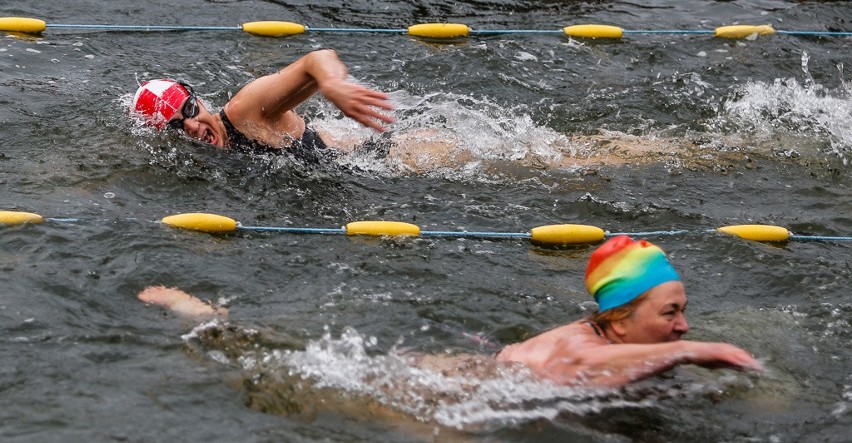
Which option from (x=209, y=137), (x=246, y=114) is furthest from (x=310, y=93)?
(x=209, y=137)

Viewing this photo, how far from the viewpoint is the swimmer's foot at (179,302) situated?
5.41 m

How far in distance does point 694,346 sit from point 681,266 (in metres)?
2.29

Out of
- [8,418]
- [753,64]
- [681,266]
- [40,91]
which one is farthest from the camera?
[753,64]

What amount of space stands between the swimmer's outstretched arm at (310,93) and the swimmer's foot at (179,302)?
130 centimetres

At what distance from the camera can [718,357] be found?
412cm

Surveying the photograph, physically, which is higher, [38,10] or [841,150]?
[38,10]

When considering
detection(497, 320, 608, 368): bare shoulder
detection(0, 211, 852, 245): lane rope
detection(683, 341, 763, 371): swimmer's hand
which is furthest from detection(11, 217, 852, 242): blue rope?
detection(683, 341, 763, 371): swimmer's hand

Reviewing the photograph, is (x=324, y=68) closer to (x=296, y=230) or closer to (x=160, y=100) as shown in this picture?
(x=296, y=230)

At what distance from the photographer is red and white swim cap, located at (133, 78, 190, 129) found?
7379mm

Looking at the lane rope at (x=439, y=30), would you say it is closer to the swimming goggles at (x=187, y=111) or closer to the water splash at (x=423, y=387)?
the swimming goggles at (x=187, y=111)

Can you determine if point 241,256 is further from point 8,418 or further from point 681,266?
point 681,266

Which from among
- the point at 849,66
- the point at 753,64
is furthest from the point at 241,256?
the point at 849,66

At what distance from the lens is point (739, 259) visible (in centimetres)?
648

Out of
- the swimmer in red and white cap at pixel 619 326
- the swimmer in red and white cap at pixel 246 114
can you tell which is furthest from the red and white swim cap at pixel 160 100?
the swimmer in red and white cap at pixel 619 326
